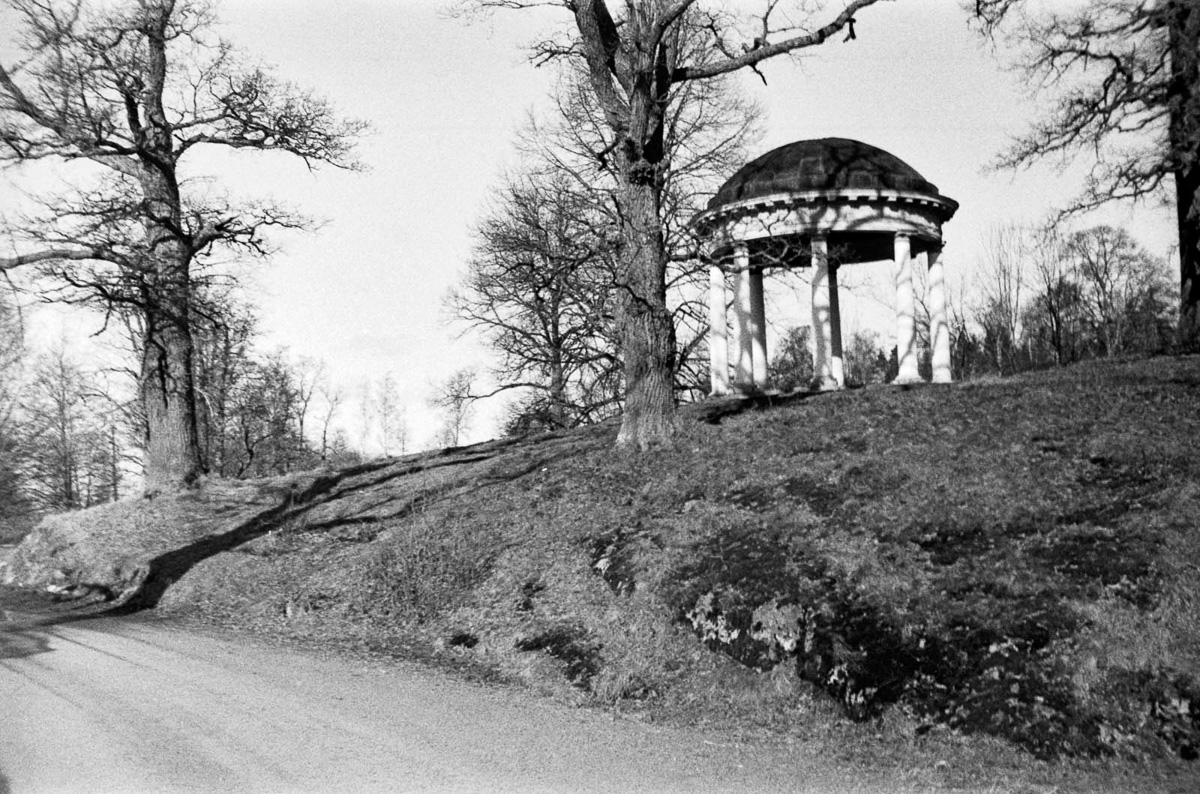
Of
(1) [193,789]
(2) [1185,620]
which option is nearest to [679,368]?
(2) [1185,620]

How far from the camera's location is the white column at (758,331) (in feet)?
74.1

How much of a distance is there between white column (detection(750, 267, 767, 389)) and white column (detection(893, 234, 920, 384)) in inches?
120

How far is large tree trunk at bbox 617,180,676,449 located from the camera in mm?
15383

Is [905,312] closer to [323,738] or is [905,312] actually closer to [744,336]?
[744,336]

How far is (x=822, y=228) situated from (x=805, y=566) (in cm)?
1209

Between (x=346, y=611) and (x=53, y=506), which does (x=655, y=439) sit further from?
(x=53, y=506)

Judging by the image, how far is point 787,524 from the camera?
35.9ft

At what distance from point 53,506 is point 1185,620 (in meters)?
40.3

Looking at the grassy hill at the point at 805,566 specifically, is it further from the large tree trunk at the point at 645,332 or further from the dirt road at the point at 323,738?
the dirt road at the point at 323,738

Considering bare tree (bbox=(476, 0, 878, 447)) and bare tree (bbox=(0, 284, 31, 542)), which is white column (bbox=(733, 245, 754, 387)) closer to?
bare tree (bbox=(476, 0, 878, 447))

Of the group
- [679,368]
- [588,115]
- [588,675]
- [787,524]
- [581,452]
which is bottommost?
[588,675]

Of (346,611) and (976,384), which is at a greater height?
(976,384)

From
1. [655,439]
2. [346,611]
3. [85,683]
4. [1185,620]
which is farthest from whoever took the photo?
[655,439]

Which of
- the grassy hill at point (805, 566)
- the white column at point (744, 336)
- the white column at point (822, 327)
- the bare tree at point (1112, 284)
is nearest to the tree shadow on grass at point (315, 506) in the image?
the grassy hill at point (805, 566)
